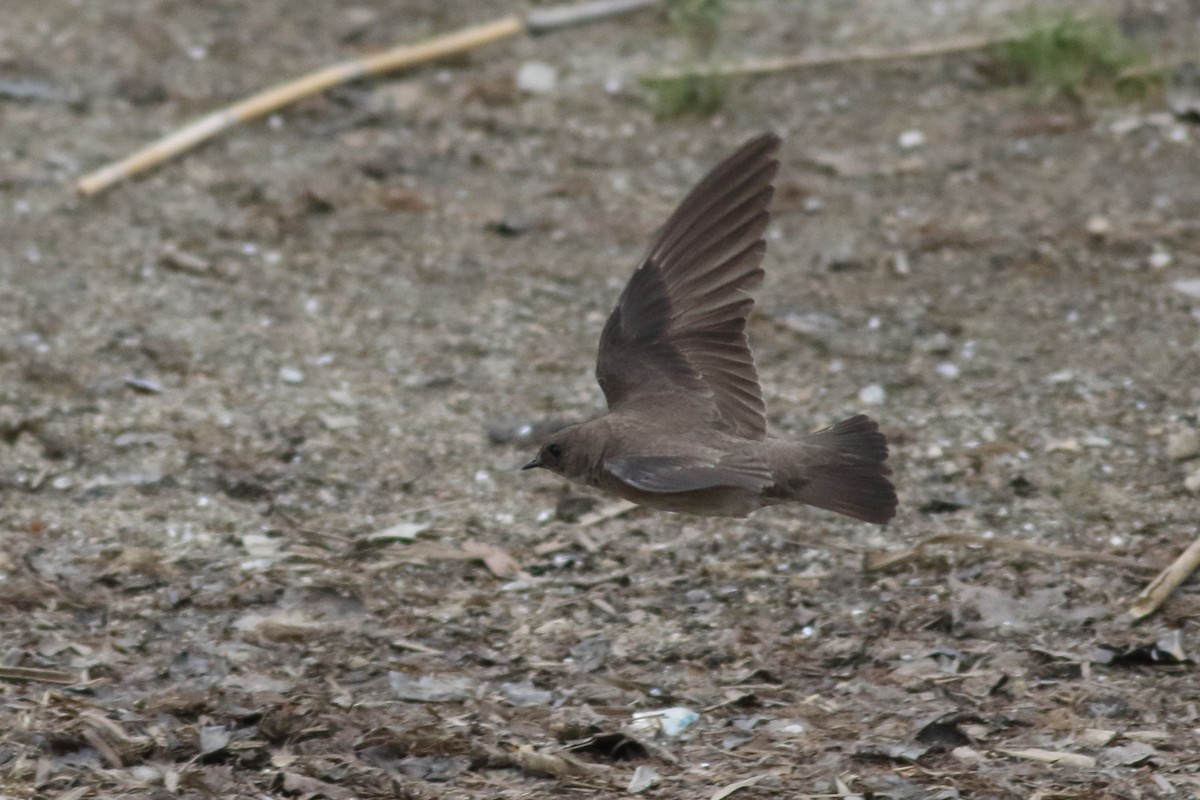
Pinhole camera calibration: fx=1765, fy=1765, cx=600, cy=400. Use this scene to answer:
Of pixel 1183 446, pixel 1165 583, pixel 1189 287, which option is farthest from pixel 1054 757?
pixel 1189 287

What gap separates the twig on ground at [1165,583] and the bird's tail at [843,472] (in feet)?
2.27

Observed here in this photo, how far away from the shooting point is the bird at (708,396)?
487cm

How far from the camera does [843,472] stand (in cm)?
492

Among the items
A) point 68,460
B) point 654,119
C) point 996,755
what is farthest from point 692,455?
point 654,119

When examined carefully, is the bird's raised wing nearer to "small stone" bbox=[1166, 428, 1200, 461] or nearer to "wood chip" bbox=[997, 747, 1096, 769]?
"small stone" bbox=[1166, 428, 1200, 461]

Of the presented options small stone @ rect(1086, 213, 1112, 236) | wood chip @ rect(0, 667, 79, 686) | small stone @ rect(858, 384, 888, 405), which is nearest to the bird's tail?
small stone @ rect(858, 384, 888, 405)

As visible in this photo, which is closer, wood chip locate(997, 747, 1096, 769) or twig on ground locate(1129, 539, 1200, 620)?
wood chip locate(997, 747, 1096, 769)

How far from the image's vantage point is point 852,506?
4.81m

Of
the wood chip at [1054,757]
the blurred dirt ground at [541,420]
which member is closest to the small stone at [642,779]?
the blurred dirt ground at [541,420]

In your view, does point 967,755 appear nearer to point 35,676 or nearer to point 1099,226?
point 35,676

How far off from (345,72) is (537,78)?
94 cm

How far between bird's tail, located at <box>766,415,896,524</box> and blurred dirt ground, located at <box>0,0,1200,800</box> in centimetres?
32

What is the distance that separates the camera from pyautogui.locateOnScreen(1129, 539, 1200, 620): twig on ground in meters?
4.69

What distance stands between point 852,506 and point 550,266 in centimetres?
269
